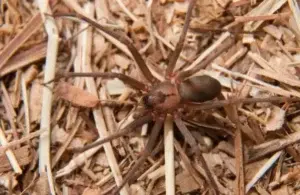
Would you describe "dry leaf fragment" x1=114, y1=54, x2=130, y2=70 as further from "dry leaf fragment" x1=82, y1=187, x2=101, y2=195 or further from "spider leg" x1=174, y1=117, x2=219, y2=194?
"dry leaf fragment" x1=82, y1=187, x2=101, y2=195

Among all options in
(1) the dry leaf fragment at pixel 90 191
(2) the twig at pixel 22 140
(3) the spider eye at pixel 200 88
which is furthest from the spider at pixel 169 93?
(2) the twig at pixel 22 140

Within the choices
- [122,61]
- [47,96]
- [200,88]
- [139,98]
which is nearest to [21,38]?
[47,96]

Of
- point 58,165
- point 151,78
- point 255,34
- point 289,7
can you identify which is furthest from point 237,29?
point 58,165

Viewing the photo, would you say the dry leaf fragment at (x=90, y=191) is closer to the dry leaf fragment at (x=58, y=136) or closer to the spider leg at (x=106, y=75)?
the dry leaf fragment at (x=58, y=136)

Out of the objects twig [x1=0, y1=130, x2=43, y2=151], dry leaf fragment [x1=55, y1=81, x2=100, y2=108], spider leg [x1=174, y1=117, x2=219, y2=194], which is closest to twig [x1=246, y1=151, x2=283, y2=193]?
spider leg [x1=174, y1=117, x2=219, y2=194]

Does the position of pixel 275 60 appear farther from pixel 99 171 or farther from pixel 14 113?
pixel 14 113

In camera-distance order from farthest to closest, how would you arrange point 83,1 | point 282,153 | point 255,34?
1. point 83,1
2. point 255,34
3. point 282,153

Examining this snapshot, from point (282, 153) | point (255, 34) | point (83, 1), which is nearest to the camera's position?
point (282, 153)
